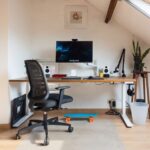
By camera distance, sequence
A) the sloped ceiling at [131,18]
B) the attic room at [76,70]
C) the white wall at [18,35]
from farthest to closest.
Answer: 1. the white wall at [18,35]
2. the sloped ceiling at [131,18]
3. the attic room at [76,70]

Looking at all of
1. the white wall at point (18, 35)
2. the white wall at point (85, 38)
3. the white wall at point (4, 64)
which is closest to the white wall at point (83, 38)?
the white wall at point (85, 38)

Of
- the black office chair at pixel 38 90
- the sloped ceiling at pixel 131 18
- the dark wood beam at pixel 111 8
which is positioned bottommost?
the black office chair at pixel 38 90

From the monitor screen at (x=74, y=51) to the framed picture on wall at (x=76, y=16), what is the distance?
1.64ft

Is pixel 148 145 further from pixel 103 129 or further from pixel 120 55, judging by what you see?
pixel 120 55

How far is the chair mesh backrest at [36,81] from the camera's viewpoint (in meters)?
3.08

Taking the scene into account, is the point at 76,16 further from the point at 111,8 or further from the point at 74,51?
the point at 111,8

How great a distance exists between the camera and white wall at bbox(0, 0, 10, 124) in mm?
3502

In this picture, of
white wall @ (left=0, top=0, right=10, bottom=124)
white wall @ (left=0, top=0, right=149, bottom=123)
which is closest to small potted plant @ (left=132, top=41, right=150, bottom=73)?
white wall @ (left=0, top=0, right=149, bottom=123)

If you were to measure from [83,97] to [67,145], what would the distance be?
6.17ft

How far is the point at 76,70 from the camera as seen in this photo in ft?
15.3

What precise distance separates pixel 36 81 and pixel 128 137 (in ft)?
4.79

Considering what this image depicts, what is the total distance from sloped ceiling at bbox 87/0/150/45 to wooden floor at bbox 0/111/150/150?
1.57m

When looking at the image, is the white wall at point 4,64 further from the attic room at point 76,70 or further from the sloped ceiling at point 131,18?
the sloped ceiling at point 131,18

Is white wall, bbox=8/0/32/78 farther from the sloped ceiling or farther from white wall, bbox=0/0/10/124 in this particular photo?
the sloped ceiling
